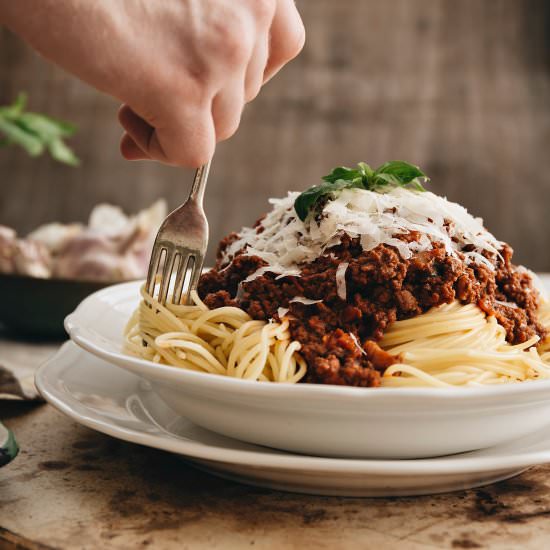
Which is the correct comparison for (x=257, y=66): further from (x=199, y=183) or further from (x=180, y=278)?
(x=180, y=278)

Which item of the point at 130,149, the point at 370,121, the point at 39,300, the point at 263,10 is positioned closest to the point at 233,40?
the point at 263,10

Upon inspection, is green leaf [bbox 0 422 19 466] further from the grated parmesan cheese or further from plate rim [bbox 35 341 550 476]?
the grated parmesan cheese

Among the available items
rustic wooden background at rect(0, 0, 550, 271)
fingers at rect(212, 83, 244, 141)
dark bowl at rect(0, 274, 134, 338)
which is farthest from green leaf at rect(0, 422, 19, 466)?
rustic wooden background at rect(0, 0, 550, 271)

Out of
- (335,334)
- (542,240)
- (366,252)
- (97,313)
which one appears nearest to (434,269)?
(366,252)

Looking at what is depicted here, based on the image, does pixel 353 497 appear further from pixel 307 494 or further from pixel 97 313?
pixel 97 313

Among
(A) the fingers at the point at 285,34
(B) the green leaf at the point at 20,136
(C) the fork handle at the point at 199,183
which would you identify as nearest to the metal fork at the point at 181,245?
(C) the fork handle at the point at 199,183
